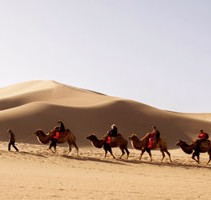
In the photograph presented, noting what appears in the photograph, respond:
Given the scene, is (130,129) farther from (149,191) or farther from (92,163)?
(149,191)

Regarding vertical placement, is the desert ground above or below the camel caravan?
below

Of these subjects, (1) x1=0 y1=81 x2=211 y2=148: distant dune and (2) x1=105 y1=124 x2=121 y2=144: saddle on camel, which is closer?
(2) x1=105 y1=124 x2=121 y2=144: saddle on camel

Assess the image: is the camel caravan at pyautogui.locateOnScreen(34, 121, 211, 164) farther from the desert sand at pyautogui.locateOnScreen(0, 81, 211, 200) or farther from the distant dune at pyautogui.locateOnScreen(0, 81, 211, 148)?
the distant dune at pyautogui.locateOnScreen(0, 81, 211, 148)

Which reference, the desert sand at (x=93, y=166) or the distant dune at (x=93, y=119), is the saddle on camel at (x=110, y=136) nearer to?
the desert sand at (x=93, y=166)

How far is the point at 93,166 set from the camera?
62.1 feet

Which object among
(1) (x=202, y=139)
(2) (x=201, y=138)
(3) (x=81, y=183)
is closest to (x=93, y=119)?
(2) (x=201, y=138)

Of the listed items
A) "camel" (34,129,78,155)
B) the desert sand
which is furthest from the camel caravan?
the desert sand

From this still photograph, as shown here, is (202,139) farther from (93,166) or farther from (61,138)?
(61,138)

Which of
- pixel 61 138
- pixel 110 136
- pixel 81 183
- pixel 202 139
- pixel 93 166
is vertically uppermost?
pixel 202 139

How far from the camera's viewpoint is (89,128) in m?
44.3

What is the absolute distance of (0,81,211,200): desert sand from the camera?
449 inches

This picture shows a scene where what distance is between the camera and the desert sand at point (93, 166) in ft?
37.4

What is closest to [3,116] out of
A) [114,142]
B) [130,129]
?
[130,129]

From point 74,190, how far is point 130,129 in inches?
1383
